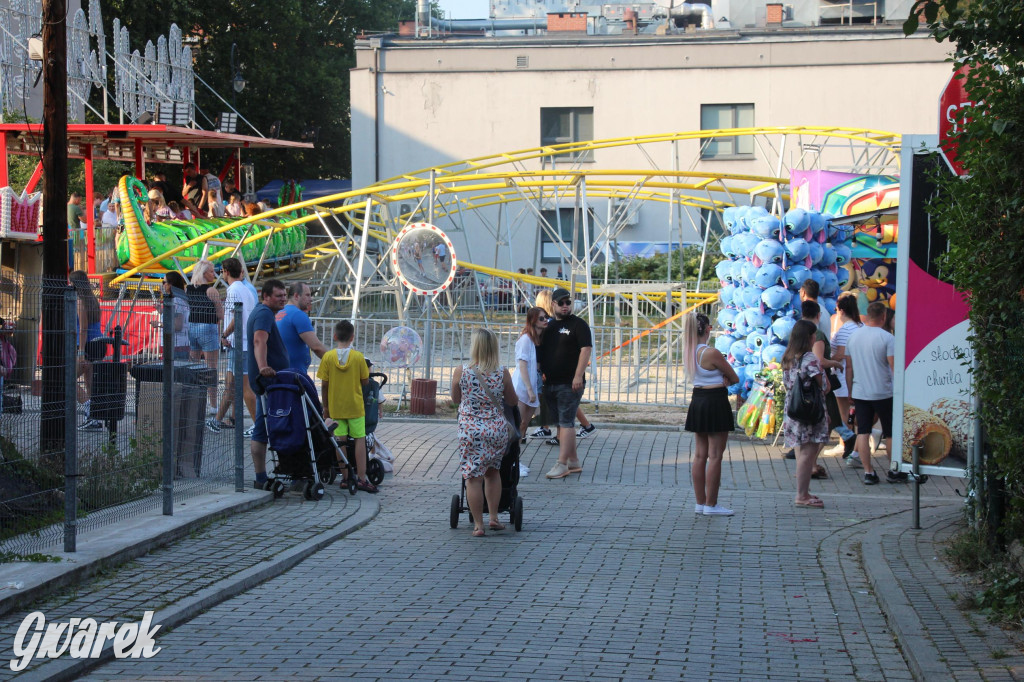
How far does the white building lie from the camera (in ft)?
123

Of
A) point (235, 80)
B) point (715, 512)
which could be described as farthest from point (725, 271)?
point (235, 80)

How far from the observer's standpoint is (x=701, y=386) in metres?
9.63

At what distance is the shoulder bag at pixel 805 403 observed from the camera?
9.85 metres

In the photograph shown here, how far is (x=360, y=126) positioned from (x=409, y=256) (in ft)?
79.1

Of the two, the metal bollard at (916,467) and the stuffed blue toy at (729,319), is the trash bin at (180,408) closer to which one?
the metal bollard at (916,467)

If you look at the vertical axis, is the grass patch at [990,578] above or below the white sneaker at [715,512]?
above

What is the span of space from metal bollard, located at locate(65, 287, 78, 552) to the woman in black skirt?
497cm

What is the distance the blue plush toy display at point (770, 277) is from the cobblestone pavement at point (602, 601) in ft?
11.3

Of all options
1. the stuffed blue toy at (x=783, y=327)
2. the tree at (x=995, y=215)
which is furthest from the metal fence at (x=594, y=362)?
the tree at (x=995, y=215)

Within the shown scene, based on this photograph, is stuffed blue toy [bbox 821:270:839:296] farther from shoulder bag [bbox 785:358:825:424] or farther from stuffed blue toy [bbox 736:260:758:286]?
shoulder bag [bbox 785:358:825:424]

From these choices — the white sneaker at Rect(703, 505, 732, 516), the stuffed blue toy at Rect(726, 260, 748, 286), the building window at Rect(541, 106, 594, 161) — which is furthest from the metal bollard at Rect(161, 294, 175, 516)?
the building window at Rect(541, 106, 594, 161)

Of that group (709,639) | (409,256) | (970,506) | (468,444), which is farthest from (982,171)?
(409,256)

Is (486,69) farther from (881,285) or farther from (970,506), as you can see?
(970,506)

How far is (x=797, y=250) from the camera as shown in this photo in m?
14.0
